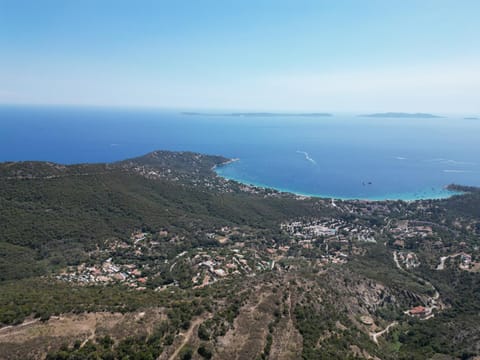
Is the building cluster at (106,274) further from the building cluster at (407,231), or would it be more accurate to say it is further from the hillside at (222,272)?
the building cluster at (407,231)

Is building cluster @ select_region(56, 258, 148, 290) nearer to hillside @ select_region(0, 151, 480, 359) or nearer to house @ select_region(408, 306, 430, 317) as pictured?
hillside @ select_region(0, 151, 480, 359)

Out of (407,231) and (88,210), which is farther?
(407,231)

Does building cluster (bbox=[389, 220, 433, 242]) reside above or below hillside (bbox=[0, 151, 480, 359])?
below

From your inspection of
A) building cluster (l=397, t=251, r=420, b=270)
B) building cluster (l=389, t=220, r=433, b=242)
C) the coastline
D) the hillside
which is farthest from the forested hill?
building cluster (l=397, t=251, r=420, b=270)

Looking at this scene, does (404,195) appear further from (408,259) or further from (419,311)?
(419,311)

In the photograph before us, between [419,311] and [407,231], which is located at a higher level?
[419,311]

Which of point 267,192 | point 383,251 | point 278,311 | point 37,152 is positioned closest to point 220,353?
point 278,311

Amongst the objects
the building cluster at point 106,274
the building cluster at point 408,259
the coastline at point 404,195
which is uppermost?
the building cluster at point 106,274

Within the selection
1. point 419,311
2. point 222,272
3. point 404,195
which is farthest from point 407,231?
point 222,272

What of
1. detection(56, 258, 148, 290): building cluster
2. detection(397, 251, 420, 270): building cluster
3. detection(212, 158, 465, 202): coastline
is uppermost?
detection(56, 258, 148, 290): building cluster

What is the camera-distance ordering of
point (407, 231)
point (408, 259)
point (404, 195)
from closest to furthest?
point (408, 259)
point (407, 231)
point (404, 195)

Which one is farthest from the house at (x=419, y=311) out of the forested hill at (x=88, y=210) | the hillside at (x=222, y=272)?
the forested hill at (x=88, y=210)
